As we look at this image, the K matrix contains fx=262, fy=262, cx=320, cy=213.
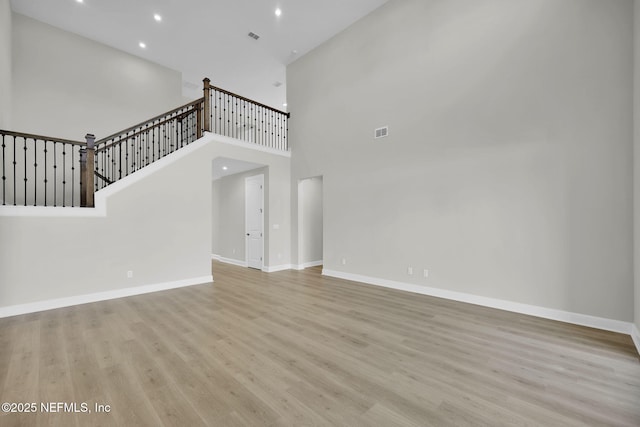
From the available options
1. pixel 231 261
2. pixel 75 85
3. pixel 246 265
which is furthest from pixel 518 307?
pixel 75 85

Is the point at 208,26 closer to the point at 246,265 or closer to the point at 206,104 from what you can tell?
the point at 206,104

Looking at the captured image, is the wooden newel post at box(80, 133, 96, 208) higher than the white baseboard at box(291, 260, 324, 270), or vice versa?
the wooden newel post at box(80, 133, 96, 208)

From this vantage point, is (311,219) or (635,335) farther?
(311,219)

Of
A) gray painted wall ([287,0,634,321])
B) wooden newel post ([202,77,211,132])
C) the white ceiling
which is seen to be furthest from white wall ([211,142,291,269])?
the white ceiling

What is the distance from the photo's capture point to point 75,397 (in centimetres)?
191

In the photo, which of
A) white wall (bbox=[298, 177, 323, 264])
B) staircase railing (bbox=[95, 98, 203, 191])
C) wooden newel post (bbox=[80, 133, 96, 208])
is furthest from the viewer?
white wall (bbox=[298, 177, 323, 264])

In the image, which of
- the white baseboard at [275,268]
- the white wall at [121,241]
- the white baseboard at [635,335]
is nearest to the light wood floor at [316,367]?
the white baseboard at [635,335]

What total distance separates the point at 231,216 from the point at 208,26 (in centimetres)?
488

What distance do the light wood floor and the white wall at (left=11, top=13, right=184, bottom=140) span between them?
4582 millimetres

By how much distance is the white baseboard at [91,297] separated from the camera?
364 cm

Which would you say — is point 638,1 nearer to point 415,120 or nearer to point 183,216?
point 415,120

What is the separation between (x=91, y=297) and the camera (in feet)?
13.7

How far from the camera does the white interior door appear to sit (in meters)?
6.97

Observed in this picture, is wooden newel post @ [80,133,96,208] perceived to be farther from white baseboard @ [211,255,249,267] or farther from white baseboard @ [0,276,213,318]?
white baseboard @ [211,255,249,267]
